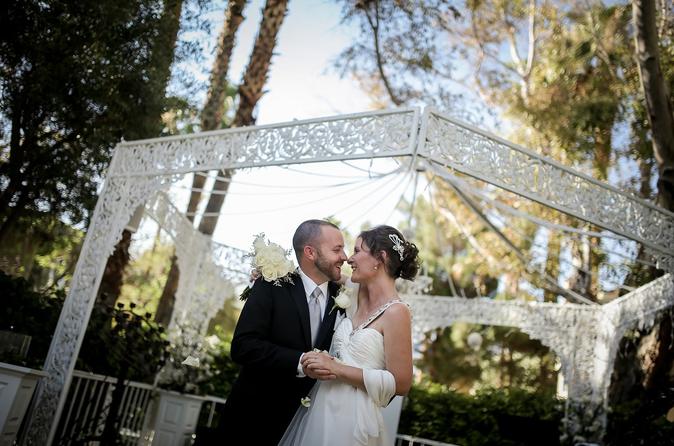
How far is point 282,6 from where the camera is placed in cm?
1048

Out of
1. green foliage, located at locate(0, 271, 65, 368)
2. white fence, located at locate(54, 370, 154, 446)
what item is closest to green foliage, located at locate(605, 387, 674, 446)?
white fence, located at locate(54, 370, 154, 446)

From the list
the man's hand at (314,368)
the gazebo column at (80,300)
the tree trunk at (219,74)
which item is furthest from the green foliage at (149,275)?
the man's hand at (314,368)

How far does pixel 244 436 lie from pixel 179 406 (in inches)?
171

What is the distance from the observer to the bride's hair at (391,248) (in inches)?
141

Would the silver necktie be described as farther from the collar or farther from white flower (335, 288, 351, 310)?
white flower (335, 288, 351, 310)

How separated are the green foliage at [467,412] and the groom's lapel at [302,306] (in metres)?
6.99

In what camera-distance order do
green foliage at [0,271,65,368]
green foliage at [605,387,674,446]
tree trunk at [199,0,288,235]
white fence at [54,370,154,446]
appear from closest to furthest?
green foliage at [605,387,674,446]
white fence at [54,370,154,446]
green foliage at [0,271,65,368]
tree trunk at [199,0,288,235]

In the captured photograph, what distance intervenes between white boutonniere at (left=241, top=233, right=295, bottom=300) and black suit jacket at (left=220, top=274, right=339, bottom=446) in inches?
2.1

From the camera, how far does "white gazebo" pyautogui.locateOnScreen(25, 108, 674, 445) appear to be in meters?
5.63

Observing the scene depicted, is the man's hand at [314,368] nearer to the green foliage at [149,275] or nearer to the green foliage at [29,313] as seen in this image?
the green foliage at [29,313]

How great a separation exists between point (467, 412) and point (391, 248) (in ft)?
23.1

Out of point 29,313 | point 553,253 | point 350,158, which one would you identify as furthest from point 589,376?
point 29,313

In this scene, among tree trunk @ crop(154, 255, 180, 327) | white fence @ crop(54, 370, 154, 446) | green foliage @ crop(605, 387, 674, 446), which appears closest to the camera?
green foliage @ crop(605, 387, 674, 446)

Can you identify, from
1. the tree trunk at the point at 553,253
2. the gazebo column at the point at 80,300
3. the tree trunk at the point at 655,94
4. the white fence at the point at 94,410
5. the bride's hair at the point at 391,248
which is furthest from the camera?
the tree trunk at the point at 553,253
